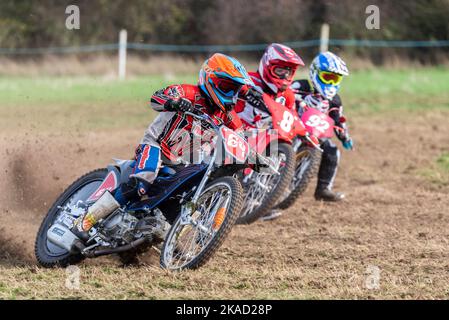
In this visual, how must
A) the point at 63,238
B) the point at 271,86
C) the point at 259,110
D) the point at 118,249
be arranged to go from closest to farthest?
the point at 118,249 < the point at 63,238 < the point at 259,110 < the point at 271,86

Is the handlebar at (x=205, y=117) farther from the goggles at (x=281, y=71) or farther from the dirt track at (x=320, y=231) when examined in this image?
the goggles at (x=281, y=71)

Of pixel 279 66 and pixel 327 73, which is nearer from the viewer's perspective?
pixel 279 66

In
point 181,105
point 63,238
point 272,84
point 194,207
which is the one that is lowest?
point 63,238

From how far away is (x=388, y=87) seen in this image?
71.6ft

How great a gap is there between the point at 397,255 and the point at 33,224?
3.90m

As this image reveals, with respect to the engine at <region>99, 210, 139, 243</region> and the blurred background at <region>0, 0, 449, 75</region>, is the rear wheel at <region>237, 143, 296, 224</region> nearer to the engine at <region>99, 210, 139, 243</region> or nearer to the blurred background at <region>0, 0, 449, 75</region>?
the engine at <region>99, 210, 139, 243</region>

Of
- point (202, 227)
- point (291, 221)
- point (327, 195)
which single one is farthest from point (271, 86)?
point (202, 227)

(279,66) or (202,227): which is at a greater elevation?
(279,66)

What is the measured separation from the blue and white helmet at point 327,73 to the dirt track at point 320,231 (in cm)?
147

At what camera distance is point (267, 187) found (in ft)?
30.0

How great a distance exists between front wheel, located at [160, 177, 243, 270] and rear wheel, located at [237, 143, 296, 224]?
197cm

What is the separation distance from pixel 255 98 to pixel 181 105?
7.82 ft

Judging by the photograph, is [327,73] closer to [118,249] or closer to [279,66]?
[279,66]
